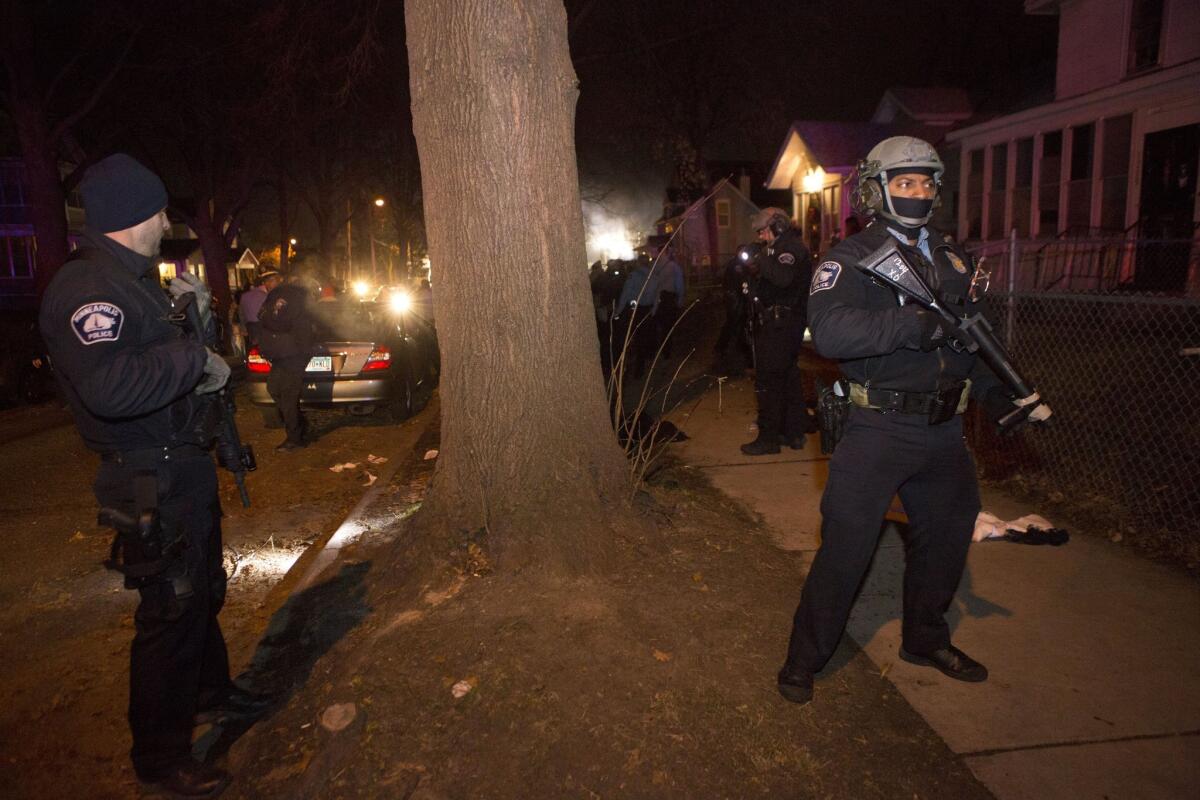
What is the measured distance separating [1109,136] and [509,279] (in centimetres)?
1491

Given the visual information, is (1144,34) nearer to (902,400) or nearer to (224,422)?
(902,400)

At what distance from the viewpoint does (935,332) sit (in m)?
2.67

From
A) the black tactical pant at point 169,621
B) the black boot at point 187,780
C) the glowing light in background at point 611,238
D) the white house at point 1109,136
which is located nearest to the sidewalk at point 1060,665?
the black boot at point 187,780

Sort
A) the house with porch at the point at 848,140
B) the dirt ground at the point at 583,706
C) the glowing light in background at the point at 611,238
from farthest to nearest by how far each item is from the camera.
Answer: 1. the glowing light in background at the point at 611,238
2. the house with porch at the point at 848,140
3. the dirt ground at the point at 583,706

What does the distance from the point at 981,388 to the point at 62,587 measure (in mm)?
5044

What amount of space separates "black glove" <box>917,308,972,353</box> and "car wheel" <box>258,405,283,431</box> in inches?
285

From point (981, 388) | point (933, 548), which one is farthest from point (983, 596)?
point (981, 388)

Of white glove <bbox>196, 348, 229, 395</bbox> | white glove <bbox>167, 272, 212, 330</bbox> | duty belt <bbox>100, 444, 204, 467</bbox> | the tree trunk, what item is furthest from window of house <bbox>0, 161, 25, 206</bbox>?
duty belt <bbox>100, 444, 204, 467</bbox>

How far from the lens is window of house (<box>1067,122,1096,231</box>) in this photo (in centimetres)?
1488

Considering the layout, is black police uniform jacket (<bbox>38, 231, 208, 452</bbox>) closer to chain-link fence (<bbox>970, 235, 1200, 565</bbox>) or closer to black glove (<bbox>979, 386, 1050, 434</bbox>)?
black glove (<bbox>979, 386, 1050, 434</bbox>)

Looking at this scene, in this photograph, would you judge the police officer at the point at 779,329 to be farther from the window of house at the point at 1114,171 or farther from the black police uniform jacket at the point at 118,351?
the window of house at the point at 1114,171

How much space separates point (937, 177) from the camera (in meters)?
2.89

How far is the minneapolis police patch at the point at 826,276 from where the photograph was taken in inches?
110

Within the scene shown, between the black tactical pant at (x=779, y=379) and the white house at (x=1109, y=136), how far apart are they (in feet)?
30.5
